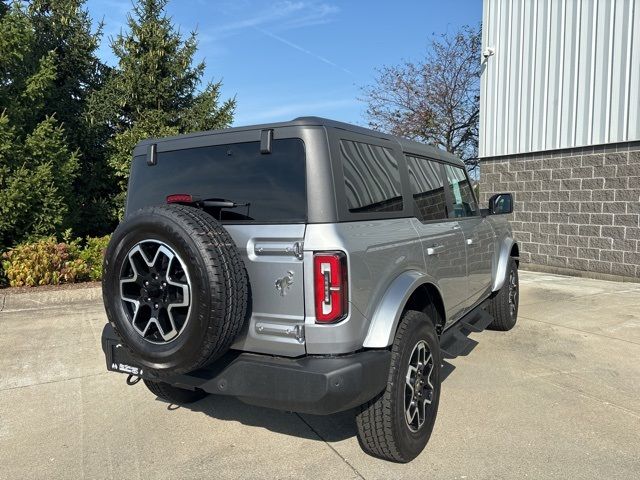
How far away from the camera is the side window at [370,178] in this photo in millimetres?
2725

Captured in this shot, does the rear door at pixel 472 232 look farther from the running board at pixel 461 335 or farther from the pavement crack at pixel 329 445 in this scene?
the pavement crack at pixel 329 445

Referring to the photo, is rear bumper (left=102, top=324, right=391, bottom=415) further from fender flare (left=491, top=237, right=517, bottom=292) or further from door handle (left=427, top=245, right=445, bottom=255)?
fender flare (left=491, top=237, right=517, bottom=292)

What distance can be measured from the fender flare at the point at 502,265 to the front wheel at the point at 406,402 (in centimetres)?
230

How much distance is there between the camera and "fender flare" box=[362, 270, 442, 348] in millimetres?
2559

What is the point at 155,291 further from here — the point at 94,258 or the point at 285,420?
the point at 94,258

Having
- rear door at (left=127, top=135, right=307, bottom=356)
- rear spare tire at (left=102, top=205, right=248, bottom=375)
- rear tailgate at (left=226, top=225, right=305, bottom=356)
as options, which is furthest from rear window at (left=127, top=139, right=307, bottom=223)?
rear spare tire at (left=102, top=205, right=248, bottom=375)

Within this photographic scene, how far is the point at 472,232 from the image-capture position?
4.30m

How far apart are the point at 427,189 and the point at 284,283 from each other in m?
1.70

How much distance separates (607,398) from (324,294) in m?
2.68

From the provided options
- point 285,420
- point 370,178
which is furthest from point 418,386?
point 370,178

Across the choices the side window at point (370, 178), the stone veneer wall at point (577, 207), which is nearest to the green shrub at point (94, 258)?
the side window at point (370, 178)

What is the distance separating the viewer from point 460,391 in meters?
3.84

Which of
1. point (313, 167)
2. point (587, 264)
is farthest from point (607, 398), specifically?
point (587, 264)

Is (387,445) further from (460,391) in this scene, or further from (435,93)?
(435,93)
